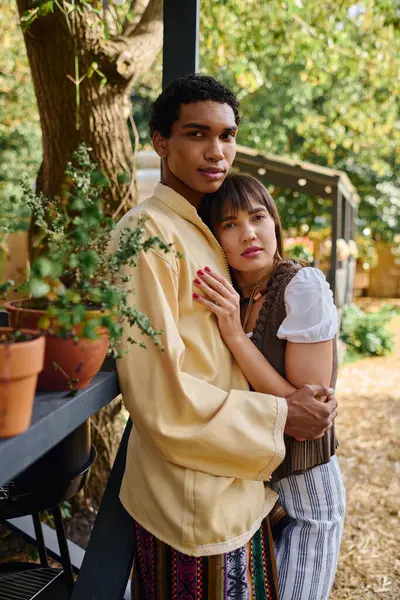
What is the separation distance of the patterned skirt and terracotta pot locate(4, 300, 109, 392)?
0.62 m

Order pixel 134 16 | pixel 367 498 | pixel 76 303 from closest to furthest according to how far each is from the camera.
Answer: pixel 76 303
pixel 134 16
pixel 367 498

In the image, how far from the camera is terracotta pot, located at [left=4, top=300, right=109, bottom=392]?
102 centimetres

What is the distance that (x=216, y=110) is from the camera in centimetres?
161

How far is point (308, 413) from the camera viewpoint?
4.73ft

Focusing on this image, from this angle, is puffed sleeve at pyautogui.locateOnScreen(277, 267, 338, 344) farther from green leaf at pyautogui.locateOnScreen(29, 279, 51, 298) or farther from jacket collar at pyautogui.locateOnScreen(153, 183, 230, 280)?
green leaf at pyautogui.locateOnScreen(29, 279, 51, 298)

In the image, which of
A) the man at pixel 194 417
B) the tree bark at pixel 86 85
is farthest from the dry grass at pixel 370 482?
the tree bark at pixel 86 85

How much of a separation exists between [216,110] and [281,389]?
77cm

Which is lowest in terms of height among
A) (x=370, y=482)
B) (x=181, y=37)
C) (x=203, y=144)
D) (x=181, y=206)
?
(x=370, y=482)

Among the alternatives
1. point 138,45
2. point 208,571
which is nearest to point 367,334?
point 138,45

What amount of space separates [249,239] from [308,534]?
836 millimetres

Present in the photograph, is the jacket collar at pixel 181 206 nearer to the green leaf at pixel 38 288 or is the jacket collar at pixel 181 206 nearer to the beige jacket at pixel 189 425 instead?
the beige jacket at pixel 189 425

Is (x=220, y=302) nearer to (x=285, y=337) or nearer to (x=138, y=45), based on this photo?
(x=285, y=337)

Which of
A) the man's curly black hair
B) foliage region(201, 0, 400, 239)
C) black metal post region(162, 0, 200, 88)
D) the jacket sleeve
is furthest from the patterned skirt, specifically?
foliage region(201, 0, 400, 239)

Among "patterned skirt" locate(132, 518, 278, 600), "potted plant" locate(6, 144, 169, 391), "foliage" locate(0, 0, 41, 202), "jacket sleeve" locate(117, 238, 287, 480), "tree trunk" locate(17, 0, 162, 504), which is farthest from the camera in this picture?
"foliage" locate(0, 0, 41, 202)
